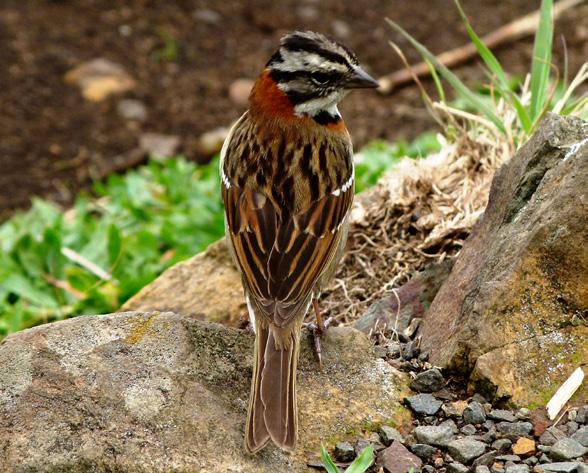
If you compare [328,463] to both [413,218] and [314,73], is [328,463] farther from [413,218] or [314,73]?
[413,218]

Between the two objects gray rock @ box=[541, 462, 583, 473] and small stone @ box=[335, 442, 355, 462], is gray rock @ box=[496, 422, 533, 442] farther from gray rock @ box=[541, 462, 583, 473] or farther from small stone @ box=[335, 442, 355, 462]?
small stone @ box=[335, 442, 355, 462]

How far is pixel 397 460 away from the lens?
12.1 ft

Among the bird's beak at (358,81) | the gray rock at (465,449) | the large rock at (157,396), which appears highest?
the bird's beak at (358,81)

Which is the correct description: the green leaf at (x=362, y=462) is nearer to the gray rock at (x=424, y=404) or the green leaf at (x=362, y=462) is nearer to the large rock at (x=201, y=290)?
the gray rock at (x=424, y=404)

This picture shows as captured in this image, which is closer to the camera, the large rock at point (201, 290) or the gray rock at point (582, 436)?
the gray rock at point (582, 436)

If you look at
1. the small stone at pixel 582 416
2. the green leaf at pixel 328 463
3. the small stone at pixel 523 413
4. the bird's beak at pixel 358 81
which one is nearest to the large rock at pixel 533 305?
the small stone at pixel 523 413

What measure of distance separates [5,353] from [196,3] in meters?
8.49

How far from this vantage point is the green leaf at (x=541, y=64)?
5719 millimetres

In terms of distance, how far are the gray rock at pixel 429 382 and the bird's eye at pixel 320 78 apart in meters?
1.67

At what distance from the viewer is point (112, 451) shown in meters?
3.59

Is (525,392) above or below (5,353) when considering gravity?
above

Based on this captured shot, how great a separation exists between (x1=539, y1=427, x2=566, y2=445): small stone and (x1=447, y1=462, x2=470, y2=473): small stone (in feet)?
1.08

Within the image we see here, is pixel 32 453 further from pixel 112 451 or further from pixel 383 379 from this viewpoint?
pixel 383 379

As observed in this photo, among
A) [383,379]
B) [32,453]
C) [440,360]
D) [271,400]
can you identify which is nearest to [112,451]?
[32,453]
